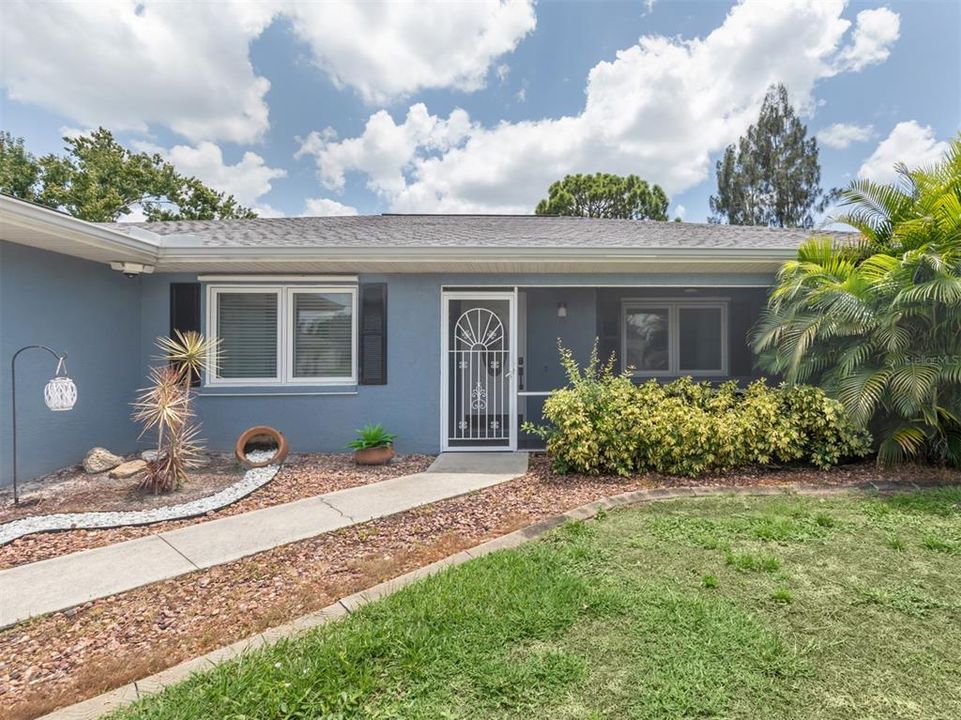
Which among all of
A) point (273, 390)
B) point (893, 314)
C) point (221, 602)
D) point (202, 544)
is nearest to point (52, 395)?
point (273, 390)

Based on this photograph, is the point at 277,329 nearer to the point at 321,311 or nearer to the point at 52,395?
the point at 321,311

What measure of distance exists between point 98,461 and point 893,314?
886 centimetres

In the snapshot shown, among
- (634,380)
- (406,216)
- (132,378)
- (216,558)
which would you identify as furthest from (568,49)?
(216,558)

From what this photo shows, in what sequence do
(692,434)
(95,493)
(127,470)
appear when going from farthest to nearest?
(127,470) < (692,434) < (95,493)

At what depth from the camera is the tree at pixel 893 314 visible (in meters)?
4.72

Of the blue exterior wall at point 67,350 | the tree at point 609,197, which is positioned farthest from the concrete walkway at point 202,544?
the tree at point 609,197

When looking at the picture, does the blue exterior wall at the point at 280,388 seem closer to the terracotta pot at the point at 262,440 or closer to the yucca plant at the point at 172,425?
the terracotta pot at the point at 262,440

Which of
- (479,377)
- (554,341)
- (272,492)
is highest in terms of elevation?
(554,341)

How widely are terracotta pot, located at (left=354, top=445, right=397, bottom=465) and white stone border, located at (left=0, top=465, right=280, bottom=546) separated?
1342 mm

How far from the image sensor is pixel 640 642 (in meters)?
2.30

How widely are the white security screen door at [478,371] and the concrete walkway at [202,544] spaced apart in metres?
1.43

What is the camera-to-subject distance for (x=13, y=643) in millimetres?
2377

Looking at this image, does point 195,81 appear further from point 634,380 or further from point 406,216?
point 634,380

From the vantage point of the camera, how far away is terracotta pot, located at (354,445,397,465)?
5.73 metres
